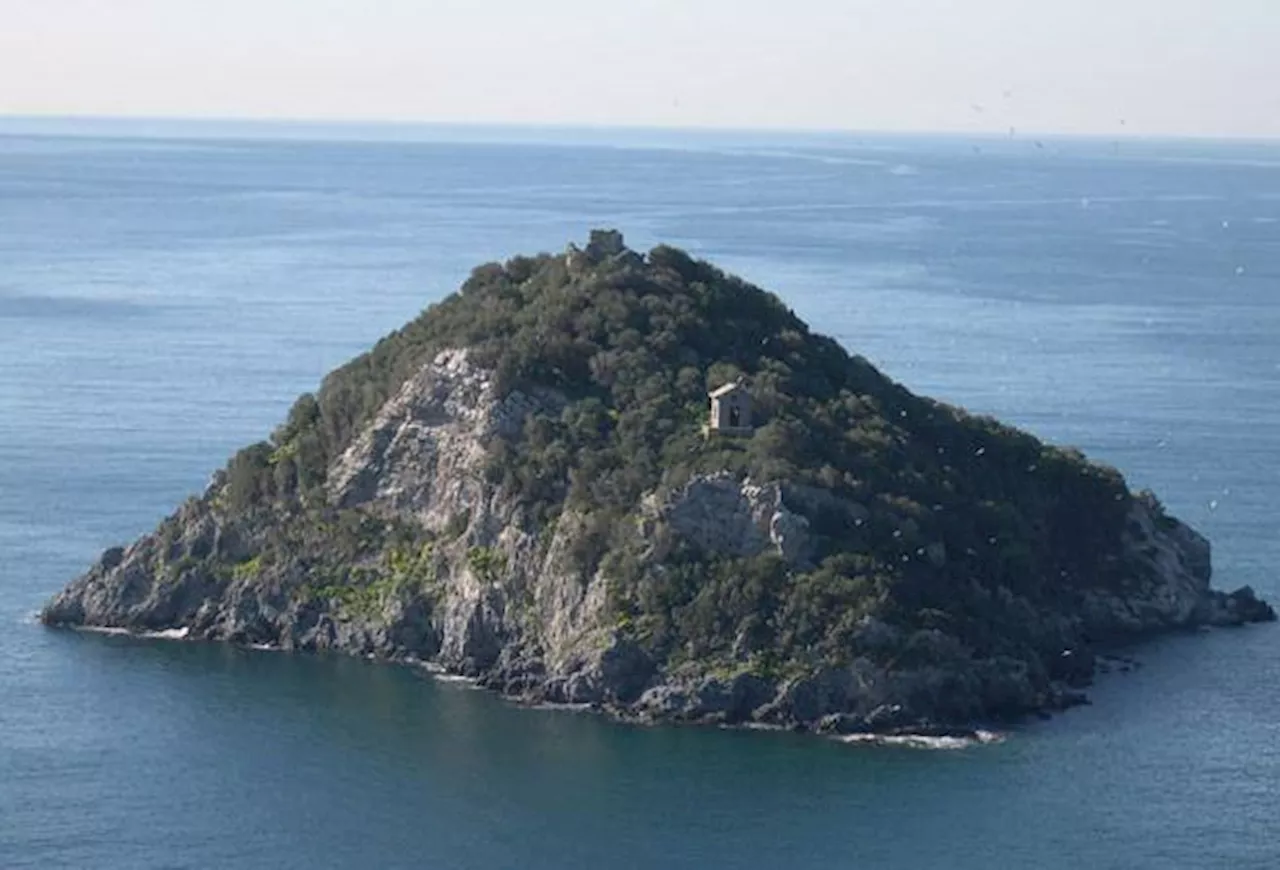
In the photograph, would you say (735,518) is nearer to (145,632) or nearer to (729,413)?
(729,413)

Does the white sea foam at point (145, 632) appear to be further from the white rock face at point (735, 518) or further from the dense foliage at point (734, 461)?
the white rock face at point (735, 518)

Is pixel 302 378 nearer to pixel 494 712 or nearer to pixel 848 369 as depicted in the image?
pixel 848 369

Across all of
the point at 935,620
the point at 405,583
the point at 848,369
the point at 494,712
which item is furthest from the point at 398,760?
the point at 848,369

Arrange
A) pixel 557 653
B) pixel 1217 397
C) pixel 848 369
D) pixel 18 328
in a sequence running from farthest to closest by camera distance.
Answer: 1. pixel 18 328
2. pixel 1217 397
3. pixel 848 369
4. pixel 557 653

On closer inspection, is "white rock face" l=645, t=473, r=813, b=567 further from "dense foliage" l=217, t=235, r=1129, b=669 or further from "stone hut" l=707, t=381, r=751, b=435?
"stone hut" l=707, t=381, r=751, b=435

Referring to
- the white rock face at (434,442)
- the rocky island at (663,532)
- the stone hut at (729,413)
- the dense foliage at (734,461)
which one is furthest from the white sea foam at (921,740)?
the white rock face at (434,442)
